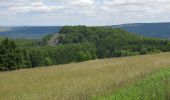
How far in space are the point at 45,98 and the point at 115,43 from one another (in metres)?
158

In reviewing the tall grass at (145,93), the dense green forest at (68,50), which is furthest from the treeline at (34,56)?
the tall grass at (145,93)

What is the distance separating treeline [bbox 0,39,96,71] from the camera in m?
58.3

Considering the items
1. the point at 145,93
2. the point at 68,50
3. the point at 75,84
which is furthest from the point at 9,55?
the point at 68,50

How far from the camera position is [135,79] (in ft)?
42.0

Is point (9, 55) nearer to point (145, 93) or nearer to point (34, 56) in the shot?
point (34, 56)

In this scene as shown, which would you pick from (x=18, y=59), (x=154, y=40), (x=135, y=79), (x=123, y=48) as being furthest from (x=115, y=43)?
(x=135, y=79)

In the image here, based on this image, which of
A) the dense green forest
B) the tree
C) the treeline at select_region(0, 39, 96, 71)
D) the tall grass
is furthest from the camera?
the dense green forest

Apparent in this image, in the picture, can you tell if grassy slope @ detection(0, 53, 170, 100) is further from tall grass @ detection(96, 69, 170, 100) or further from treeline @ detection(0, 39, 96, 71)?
treeline @ detection(0, 39, 96, 71)

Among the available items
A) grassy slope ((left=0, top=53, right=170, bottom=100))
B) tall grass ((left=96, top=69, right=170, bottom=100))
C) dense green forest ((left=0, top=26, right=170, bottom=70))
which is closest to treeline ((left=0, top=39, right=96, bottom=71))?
dense green forest ((left=0, top=26, right=170, bottom=70))

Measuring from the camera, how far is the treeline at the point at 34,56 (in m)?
58.3

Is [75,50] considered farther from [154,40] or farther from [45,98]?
[45,98]

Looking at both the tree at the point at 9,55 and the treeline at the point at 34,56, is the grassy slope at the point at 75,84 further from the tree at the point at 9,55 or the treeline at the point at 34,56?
the treeline at the point at 34,56

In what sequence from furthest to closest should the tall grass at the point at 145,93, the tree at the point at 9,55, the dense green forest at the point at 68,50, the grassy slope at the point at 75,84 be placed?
the dense green forest at the point at 68,50 → the tree at the point at 9,55 → the grassy slope at the point at 75,84 → the tall grass at the point at 145,93

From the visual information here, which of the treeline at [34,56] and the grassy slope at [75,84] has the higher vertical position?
the grassy slope at [75,84]
